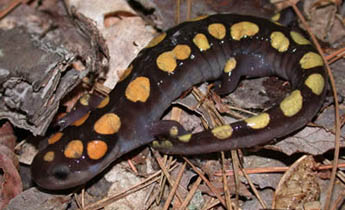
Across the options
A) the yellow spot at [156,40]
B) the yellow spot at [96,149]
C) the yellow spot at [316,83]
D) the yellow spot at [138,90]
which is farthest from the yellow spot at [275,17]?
the yellow spot at [96,149]

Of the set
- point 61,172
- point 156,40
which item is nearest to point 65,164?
point 61,172

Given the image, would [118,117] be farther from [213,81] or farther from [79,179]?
[213,81]

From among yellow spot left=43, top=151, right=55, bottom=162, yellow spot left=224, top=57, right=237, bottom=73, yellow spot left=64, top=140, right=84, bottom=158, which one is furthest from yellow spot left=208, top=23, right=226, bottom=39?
yellow spot left=43, top=151, right=55, bottom=162

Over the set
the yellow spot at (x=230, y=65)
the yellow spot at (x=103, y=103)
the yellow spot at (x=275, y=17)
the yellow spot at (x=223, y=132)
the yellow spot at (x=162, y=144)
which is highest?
the yellow spot at (x=275, y=17)

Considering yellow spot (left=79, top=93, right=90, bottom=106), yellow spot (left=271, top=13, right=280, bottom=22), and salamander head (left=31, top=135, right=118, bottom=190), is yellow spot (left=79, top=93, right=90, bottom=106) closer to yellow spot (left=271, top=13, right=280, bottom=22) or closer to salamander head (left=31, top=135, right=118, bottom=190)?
salamander head (left=31, top=135, right=118, bottom=190)

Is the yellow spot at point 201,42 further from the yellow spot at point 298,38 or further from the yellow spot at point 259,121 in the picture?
the yellow spot at point 259,121

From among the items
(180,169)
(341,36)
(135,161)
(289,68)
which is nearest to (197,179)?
(180,169)
